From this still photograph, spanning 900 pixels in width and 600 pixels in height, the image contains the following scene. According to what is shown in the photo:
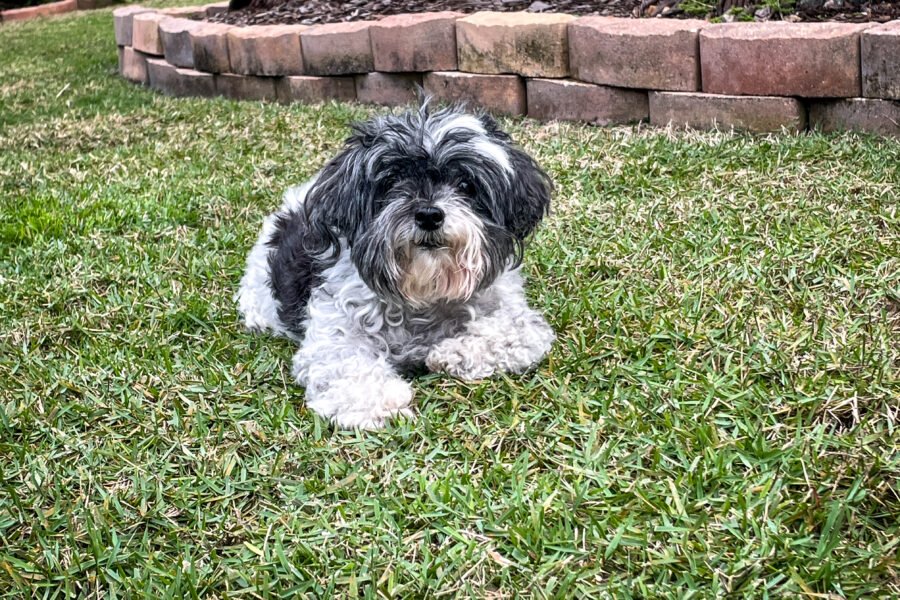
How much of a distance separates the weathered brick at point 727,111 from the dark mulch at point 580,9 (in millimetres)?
730

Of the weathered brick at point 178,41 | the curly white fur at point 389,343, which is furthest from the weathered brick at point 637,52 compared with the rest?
the weathered brick at point 178,41

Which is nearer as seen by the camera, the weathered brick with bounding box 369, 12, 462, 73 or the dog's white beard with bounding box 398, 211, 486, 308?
the dog's white beard with bounding box 398, 211, 486, 308

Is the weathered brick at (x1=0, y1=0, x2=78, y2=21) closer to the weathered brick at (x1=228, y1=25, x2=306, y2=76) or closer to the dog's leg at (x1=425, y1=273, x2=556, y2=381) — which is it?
the weathered brick at (x1=228, y1=25, x2=306, y2=76)

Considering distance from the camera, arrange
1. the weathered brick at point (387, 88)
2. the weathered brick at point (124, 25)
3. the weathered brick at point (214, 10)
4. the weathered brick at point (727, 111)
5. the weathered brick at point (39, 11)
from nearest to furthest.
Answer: the weathered brick at point (727, 111)
the weathered brick at point (387, 88)
the weathered brick at point (124, 25)
the weathered brick at point (214, 10)
the weathered brick at point (39, 11)

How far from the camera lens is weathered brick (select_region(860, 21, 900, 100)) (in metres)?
5.07

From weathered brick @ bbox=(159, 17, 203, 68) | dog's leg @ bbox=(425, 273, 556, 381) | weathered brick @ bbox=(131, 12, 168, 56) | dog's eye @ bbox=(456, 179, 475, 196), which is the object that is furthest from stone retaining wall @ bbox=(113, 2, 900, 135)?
dog's eye @ bbox=(456, 179, 475, 196)

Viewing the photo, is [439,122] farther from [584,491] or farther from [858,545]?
[858,545]

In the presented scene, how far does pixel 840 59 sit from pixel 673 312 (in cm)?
251

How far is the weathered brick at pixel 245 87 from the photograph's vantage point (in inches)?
352

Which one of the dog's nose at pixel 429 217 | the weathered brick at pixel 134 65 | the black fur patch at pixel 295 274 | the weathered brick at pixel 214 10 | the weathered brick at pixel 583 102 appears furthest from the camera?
the weathered brick at pixel 214 10

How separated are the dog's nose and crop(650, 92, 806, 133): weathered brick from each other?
11.0ft

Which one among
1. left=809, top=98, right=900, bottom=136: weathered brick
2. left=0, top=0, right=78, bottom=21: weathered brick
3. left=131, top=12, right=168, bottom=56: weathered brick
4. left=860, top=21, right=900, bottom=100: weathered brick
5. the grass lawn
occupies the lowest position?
the grass lawn

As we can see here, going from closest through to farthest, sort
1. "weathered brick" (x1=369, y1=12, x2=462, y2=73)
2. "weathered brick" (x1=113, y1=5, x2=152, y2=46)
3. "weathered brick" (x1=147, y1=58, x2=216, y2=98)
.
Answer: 1. "weathered brick" (x1=369, y1=12, x2=462, y2=73)
2. "weathered brick" (x1=147, y1=58, x2=216, y2=98)
3. "weathered brick" (x1=113, y1=5, x2=152, y2=46)

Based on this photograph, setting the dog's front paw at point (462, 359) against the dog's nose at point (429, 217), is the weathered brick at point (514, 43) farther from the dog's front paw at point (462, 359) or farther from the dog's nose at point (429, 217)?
the dog's nose at point (429, 217)
